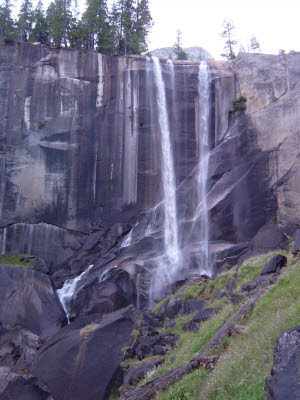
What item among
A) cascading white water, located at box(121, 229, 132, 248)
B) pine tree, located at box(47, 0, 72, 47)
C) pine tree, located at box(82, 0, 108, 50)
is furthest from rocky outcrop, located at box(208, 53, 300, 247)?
pine tree, located at box(47, 0, 72, 47)

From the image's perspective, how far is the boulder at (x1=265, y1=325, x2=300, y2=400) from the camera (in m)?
4.66

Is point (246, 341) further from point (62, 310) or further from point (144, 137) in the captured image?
point (144, 137)

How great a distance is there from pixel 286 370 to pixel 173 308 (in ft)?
38.1

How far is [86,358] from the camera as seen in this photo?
1153 cm

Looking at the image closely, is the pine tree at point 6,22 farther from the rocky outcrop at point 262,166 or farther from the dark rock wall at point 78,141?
the rocky outcrop at point 262,166

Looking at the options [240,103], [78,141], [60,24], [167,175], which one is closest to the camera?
[240,103]

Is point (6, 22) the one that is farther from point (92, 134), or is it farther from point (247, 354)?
point (247, 354)

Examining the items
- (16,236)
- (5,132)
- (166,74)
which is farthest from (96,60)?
(16,236)

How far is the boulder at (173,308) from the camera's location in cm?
1606

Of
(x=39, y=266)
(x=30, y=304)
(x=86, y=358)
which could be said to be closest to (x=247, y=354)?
(x=86, y=358)

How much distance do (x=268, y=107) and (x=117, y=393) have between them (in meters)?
21.5

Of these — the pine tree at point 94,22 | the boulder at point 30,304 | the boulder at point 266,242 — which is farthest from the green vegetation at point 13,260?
the pine tree at point 94,22

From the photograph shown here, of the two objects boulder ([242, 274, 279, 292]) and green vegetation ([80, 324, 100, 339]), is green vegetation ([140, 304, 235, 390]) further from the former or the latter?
green vegetation ([80, 324, 100, 339])

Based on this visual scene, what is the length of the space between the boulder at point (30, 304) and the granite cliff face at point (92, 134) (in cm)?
583
